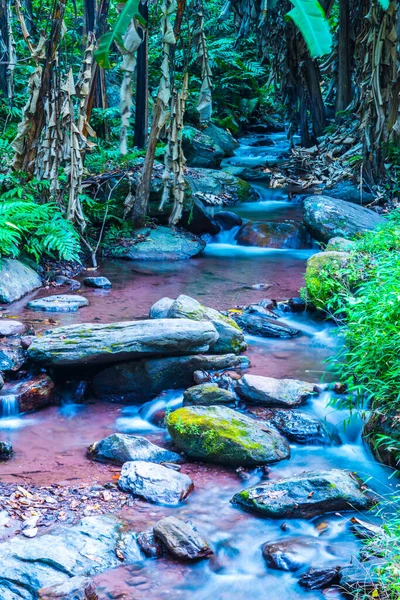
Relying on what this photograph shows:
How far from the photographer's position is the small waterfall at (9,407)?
4887 millimetres

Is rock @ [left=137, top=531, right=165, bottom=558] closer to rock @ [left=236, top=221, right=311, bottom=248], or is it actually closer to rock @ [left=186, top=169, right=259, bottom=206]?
rock @ [left=236, top=221, right=311, bottom=248]

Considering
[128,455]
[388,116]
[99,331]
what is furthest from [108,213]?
[128,455]

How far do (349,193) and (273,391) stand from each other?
23.7 ft

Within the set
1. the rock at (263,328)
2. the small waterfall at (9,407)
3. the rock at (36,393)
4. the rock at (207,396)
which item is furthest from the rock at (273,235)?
the small waterfall at (9,407)

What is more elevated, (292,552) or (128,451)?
(128,451)

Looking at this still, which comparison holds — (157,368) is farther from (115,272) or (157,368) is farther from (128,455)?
(115,272)

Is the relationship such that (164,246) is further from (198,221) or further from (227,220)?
(227,220)

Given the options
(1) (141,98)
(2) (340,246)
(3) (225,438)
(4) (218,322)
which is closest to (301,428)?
(3) (225,438)

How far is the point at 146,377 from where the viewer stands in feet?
17.4

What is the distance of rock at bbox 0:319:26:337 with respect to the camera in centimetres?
576

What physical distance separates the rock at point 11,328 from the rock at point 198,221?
4.59 m

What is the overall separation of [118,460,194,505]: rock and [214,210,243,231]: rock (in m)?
7.27

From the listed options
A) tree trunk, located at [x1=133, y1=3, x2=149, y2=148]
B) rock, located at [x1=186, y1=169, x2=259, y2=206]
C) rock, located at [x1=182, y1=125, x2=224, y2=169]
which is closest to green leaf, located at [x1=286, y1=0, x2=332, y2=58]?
tree trunk, located at [x1=133, y1=3, x2=149, y2=148]

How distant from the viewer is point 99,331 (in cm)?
539
